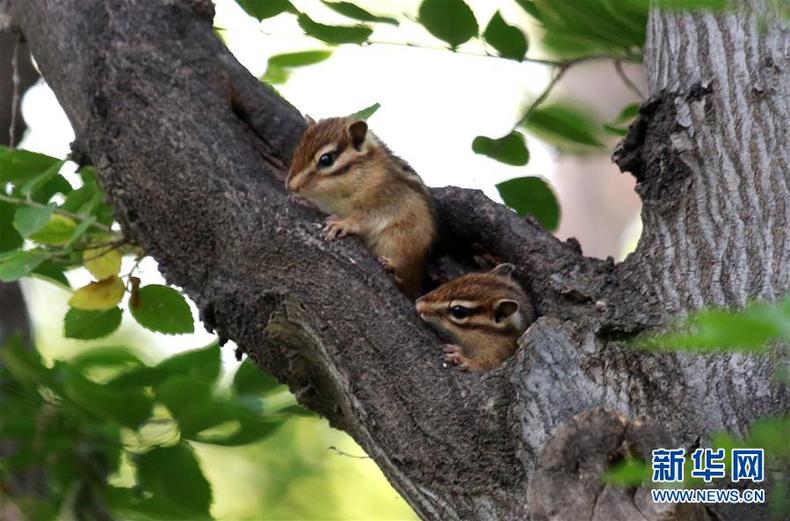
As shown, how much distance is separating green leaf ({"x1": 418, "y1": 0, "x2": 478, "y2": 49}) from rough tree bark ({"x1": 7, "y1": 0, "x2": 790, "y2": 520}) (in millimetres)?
535

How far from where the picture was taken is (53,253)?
10.5ft

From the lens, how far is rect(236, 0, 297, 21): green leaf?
141 inches

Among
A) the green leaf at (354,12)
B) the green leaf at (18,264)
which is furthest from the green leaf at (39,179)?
the green leaf at (354,12)

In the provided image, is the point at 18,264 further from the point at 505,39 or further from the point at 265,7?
the point at 505,39

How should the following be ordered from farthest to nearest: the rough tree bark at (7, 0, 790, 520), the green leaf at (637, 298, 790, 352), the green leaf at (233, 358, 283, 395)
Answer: the green leaf at (233, 358, 283, 395) → the rough tree bark at (7, 0, 790, 520) → the green leaf at (637, 298, 790, 352)

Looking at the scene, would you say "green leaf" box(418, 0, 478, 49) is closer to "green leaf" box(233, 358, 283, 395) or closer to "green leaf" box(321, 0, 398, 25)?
"green leaf" box(321, 0, 398, 25)

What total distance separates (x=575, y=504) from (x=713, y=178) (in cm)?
Answer: 124

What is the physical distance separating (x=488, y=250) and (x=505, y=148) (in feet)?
1.30

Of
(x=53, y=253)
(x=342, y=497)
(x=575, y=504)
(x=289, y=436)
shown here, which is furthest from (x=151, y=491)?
(x=342, y=497)

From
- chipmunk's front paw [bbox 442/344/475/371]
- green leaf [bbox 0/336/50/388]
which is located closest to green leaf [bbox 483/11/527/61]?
chipmunk's front paw [bbox 442/344/475/371]

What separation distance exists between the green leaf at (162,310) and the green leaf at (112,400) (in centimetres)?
37

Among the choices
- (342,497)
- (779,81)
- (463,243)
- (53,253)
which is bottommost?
(342,497)

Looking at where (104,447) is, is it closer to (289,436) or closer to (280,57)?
(280,57)

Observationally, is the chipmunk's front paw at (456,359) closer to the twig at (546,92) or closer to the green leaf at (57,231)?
the twig at (546,92)
